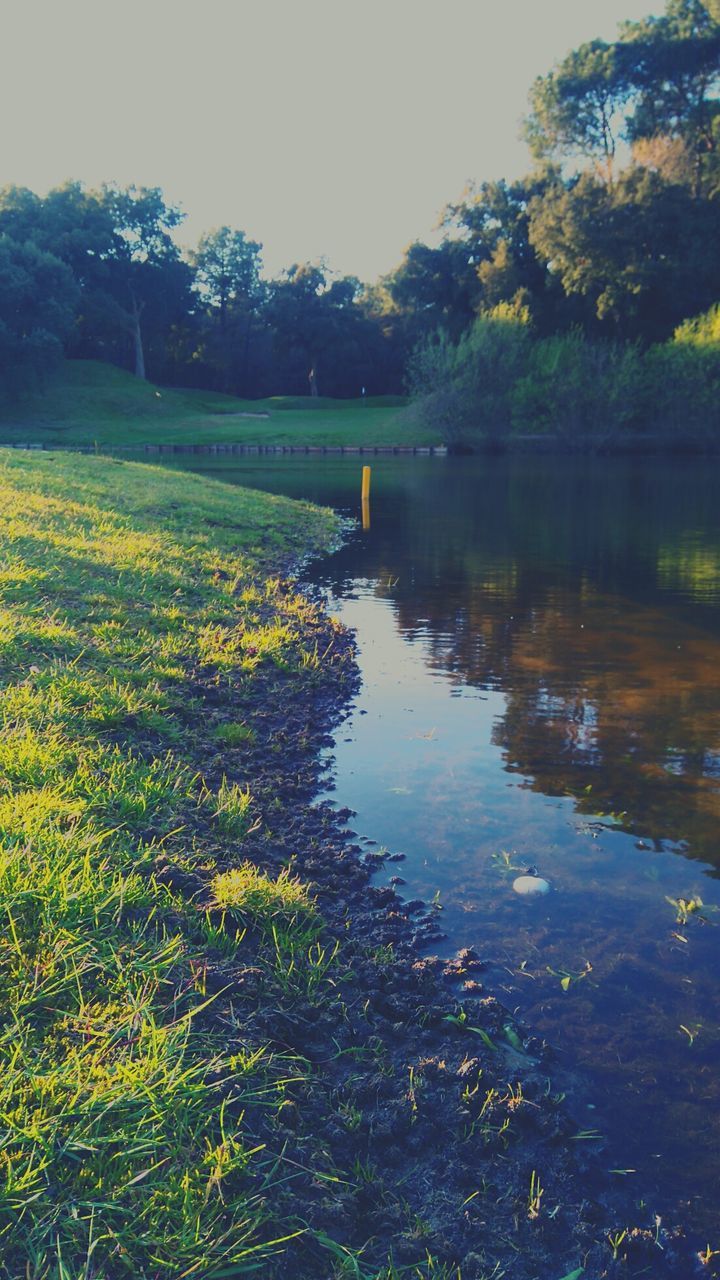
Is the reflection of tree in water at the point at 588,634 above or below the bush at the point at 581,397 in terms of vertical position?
below

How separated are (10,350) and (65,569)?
216 ft

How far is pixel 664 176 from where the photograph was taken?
5806cm

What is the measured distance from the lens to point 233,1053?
3.43 meters

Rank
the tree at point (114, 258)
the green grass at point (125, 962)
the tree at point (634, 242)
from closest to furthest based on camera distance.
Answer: the green grass at point (125, 962) < the tree at point (634, 242) < the tree at point (114, 258)

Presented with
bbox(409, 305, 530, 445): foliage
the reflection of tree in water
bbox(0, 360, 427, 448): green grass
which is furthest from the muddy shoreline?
bbox(0, 360, 427, 448): green grass

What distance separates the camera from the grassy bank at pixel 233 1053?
2770 millimetres

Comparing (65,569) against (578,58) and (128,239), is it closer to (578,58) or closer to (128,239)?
(578,58)

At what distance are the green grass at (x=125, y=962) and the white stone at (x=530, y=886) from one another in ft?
4.61

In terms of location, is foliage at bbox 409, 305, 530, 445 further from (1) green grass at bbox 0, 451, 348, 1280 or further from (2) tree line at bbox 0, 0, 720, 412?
(1) green grass at bbox 0, 451, 348, 1280

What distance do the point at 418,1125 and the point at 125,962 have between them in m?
1.36

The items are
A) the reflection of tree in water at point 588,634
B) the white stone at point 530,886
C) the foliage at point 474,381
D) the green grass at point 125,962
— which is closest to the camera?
the green grass at point 125,962

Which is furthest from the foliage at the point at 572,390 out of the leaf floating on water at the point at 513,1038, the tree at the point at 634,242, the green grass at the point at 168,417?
the leaf floating on water at the point at 513,1038

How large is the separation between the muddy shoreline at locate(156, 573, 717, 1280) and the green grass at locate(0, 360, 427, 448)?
184ft

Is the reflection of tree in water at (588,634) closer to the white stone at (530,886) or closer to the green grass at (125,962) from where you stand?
the white stone at (530,886)
